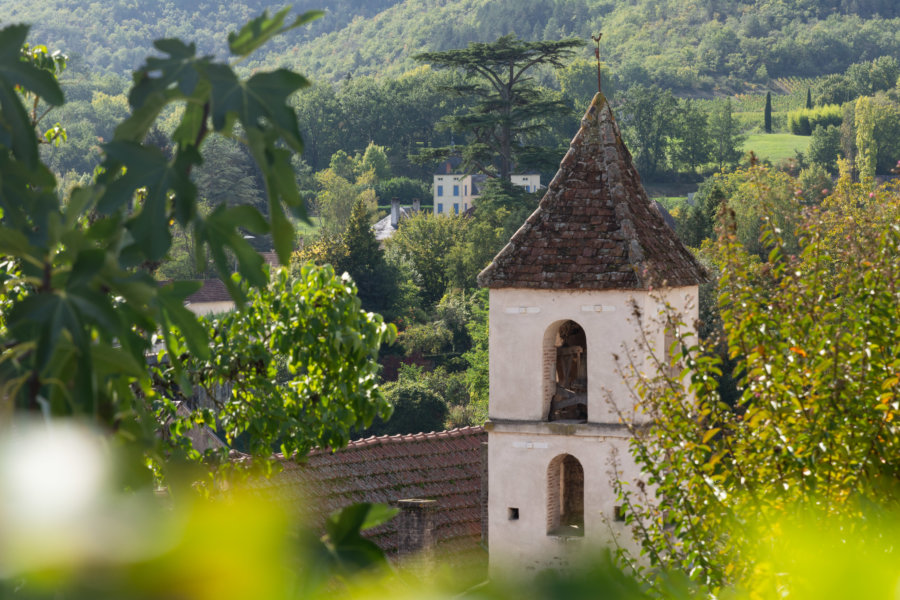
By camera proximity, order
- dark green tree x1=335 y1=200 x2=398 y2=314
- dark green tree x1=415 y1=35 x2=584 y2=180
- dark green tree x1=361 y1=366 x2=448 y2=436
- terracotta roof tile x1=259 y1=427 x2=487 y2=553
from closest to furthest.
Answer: terracotta roof tile x1=259 y1=427 x2=487 y2=553 → dark green tree x1=361 y1=366 x2=448 y2=436 → dark green tree x1=415 y1=35 x2=584 y2=180 → dark green tree x1=335 y1=200 x2=398 y2=314

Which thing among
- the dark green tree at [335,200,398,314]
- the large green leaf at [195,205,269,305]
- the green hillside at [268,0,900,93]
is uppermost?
the green hillside at [268,0,900,93]

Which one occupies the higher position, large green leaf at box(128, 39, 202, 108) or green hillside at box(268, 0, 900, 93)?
green hillside at box(268, 0, 900, 93)

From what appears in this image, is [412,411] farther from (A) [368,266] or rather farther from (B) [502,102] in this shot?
(B) [502,102]

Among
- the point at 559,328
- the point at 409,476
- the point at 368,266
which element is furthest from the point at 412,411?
the point at 559,328

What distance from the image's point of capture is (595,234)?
14.2m

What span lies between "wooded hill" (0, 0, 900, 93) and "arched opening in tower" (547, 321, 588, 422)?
11432 centimetres

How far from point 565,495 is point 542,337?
6.62ft

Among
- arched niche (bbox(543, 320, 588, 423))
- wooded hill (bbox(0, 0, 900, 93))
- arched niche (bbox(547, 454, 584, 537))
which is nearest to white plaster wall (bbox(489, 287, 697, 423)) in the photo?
arched niche (bbox(543, 320, 588, 423))

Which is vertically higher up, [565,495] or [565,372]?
[565,372]

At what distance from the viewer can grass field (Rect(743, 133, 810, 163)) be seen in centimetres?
10425

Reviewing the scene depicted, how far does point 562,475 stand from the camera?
14.8 meters

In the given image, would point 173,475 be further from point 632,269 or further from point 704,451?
point 632,269

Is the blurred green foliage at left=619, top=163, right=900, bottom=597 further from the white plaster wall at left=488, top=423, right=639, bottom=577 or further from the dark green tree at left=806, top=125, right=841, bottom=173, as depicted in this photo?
the dark green tree at left=806, top=125, right=841, bottom=173

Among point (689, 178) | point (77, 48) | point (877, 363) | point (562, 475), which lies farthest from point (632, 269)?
point (77, 48)
